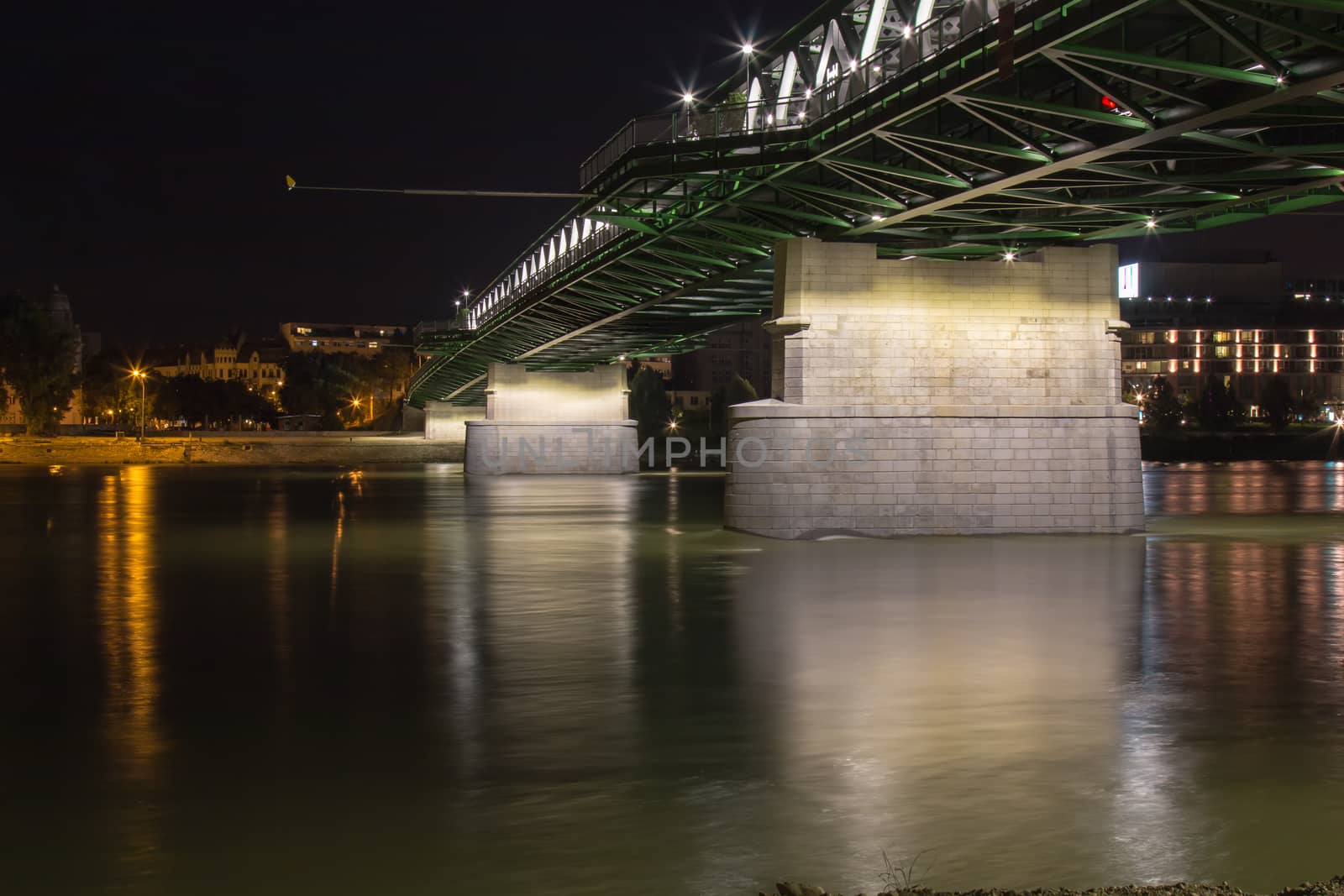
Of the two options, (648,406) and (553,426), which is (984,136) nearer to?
(553,426)

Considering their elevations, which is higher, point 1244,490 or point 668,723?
point 668,723

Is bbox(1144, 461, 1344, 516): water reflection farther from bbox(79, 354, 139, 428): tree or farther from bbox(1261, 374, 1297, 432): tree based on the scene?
bbox(79, 354, 139, 428): tree

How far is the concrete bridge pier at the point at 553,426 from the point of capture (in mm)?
87000

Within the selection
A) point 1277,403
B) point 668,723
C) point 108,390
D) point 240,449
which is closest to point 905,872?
point 668,723

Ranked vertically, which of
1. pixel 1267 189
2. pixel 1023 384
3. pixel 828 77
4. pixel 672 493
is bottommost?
pixel 672 493

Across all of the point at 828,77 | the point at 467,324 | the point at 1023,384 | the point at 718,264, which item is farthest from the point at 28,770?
the point at 467,324

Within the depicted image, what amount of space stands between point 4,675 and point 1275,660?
14.7 metres

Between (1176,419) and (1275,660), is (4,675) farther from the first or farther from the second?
(1176,419)

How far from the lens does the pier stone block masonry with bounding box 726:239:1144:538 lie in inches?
1340

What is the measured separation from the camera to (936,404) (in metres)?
34.4

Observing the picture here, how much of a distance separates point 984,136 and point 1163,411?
506 ft

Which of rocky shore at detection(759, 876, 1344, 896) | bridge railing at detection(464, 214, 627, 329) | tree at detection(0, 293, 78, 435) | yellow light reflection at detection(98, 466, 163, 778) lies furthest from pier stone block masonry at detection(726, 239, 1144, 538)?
tree at detection(0, 293, 78, 435)

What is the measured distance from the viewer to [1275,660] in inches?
656

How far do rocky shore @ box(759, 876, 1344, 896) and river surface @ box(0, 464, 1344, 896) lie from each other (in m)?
0.81
